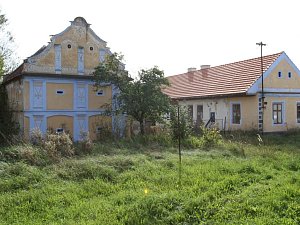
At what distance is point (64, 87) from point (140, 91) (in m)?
5.21

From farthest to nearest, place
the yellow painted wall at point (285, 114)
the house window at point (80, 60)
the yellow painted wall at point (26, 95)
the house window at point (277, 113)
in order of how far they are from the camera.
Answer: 1. the house window at point (277, 113)
2. the yellow painted wall at point (285, 114)
3. the house window at point (80, 60)
4. the yellow painted wall at point (26, 95)

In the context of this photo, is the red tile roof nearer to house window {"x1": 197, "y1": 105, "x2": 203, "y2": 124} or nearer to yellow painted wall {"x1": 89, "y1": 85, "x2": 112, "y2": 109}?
house window {"x1": 197, "y1": 105, "x2": 203, "y2": 124}

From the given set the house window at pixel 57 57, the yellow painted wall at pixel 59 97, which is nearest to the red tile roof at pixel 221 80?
the yellow painted wall at pixel 59 97

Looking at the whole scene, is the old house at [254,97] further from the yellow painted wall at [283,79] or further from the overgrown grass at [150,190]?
the overgrown grass at [150,190]

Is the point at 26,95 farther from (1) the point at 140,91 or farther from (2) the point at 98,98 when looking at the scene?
(1) the point at 140,91

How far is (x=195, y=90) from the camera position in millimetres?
27281

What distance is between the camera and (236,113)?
23422mm

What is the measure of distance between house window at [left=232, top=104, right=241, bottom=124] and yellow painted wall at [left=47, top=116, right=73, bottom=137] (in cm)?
1095

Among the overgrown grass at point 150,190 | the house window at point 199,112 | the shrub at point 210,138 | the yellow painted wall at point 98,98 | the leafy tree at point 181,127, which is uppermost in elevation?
the yellow painted wall at point 98,98

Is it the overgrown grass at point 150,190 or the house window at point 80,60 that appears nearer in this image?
the overgrown grass at point 150,190

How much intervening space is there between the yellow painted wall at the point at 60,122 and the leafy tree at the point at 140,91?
11.1 ft

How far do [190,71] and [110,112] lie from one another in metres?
15.3

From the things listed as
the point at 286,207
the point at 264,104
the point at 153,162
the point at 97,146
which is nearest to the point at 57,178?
the point at 153,162

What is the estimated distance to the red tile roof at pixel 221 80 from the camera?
75.5ft
